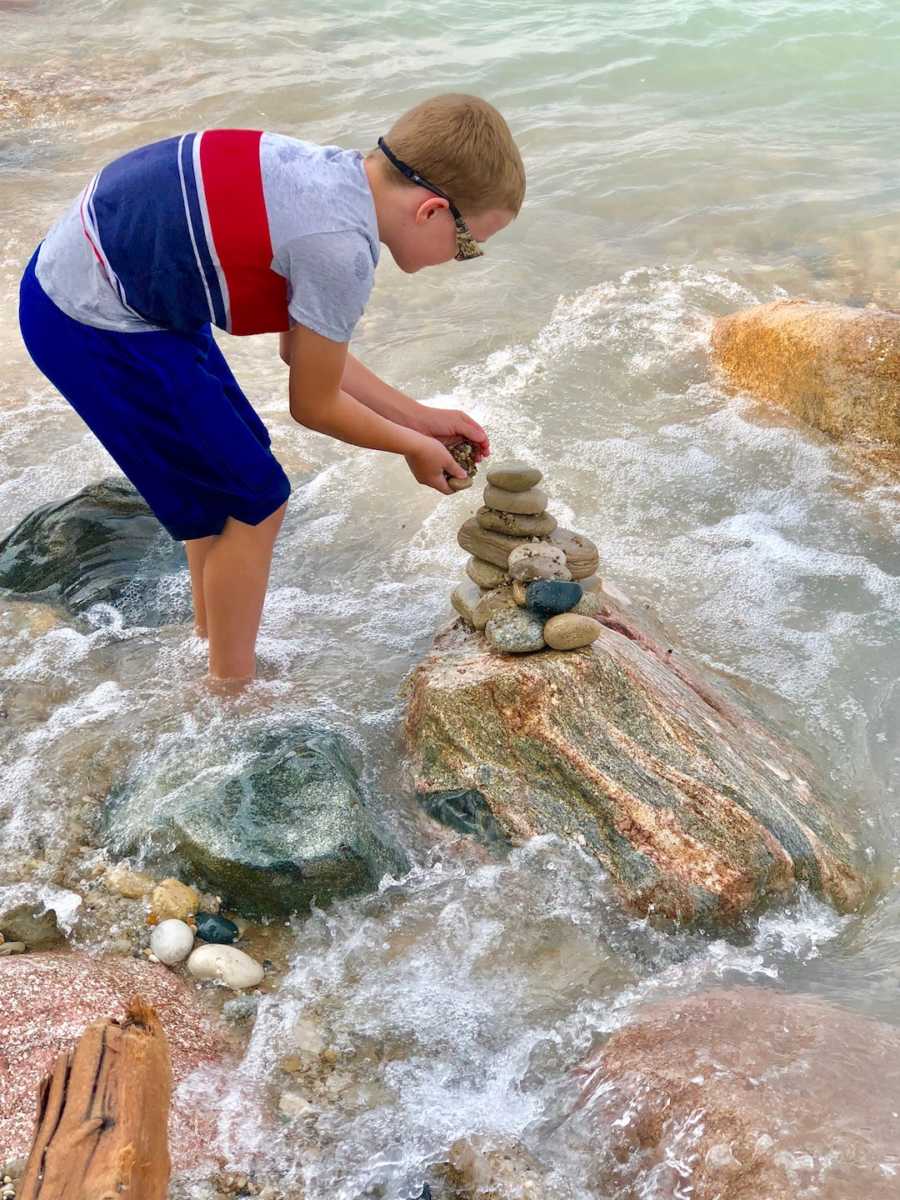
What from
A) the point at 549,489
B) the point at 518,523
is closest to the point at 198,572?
the point at 518,523

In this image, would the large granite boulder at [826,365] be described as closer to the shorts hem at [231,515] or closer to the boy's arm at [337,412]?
the boy's arm at [337,412]

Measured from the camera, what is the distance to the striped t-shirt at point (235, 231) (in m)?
2.81

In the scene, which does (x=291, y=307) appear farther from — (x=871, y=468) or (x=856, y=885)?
(x=871, y=468)

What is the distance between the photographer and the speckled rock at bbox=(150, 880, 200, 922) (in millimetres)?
3123

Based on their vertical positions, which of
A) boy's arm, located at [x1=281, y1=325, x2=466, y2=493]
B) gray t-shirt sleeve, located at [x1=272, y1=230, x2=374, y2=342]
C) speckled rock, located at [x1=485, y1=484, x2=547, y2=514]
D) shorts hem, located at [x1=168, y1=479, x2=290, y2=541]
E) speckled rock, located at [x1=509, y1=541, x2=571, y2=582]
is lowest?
speckled rock, located at [x1=509, y1=541, x2=571, y2=582]

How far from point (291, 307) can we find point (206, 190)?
35cm

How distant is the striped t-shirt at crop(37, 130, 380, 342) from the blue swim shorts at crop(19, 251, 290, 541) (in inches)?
5.7

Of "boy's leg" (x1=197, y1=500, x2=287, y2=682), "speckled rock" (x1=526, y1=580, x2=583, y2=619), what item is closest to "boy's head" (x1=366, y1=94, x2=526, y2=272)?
"boy's leg" (x1=197, y1=500, x2=287, y2=682)

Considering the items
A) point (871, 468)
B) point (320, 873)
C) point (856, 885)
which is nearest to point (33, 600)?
point (320, 873)

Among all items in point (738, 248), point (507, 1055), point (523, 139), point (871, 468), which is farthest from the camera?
point (523, 139)

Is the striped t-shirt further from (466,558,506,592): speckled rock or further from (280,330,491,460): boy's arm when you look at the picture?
(466,558,506,592): speckled rock

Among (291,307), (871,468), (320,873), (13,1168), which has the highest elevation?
(291,307)

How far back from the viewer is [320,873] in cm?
320

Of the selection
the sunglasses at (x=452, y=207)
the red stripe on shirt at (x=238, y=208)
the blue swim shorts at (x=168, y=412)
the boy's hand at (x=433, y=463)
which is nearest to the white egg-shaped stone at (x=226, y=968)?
the blue swim shorts at (x=168, y=412)
